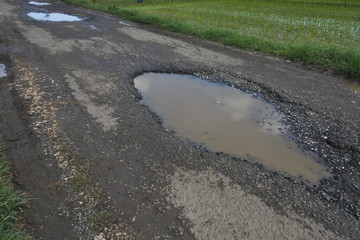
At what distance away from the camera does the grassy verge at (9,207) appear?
288 cm

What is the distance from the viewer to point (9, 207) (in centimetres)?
327

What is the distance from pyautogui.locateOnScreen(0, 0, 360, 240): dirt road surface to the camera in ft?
10.5

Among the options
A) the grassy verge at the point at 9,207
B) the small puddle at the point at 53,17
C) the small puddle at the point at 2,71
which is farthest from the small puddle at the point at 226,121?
the small puddle at the point at 53,17

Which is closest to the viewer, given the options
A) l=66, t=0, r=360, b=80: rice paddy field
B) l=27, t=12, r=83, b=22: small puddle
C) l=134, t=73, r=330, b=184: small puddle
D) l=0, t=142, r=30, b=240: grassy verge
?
l=0, t=142, r=30, b=240: grassy verge

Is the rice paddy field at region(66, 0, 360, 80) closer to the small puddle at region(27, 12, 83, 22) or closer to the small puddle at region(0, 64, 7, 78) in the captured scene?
the small puddle at region(27, 12, 83, 22)

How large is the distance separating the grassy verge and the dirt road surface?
0.12 metres

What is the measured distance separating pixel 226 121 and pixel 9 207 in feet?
12.0

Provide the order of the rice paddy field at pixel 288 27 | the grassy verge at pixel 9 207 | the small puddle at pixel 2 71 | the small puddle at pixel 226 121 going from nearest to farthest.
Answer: the grassy verge at pixel 9 207 → the small puddle at pixel 226 121 → the small puddle at pixel 2 71 → the rice paddy field at pixel 288 27

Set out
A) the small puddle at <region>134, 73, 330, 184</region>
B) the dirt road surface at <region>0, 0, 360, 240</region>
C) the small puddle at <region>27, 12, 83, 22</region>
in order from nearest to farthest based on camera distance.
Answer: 1. the dirt road surface at <region>0, 0, 360, 240</region>
2. the small puddle at <region>134, 73, 330, 184</region>
3. the small puddle at <region>27, 12, 83, 22</region>

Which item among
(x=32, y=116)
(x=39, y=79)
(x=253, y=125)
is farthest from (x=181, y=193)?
(x=39, y=79)

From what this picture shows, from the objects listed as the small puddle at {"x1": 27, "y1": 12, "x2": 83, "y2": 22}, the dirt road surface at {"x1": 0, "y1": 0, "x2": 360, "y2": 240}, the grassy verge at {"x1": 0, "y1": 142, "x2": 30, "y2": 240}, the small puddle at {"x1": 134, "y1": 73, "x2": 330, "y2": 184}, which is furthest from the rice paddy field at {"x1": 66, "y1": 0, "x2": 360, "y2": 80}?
the grassy verge at {"x1": 0, "y1": 142, "x2": 30, "y2": 240}

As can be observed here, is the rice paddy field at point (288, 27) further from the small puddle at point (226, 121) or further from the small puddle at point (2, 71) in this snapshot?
the small puddle at point (2, 71)

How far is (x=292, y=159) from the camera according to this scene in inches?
173

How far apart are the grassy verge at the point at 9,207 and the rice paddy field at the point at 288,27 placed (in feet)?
26.3
